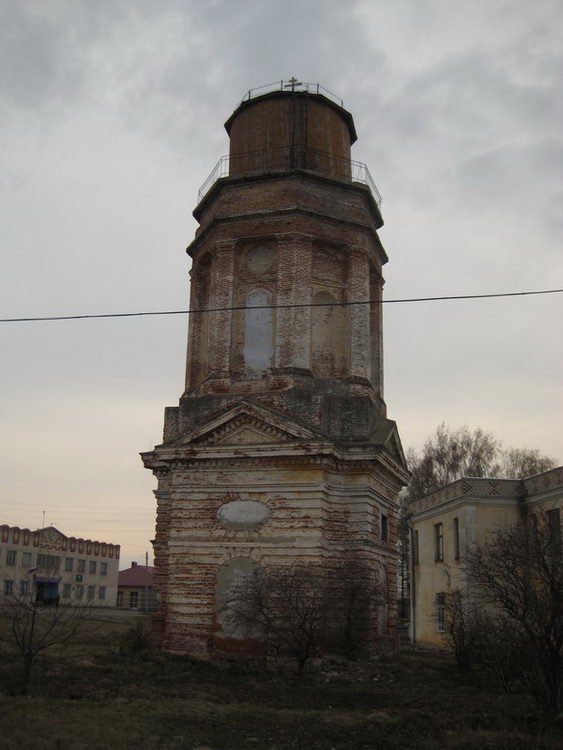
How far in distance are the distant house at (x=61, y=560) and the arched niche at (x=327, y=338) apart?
114 feet

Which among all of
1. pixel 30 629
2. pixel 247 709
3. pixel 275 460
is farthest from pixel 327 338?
pixel 247 709

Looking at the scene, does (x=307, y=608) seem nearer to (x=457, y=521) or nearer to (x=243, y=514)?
(x=243, y=514)

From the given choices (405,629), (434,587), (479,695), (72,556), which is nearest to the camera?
(479,695)

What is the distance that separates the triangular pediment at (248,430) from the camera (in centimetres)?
2095

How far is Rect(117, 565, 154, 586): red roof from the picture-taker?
69.8 metres

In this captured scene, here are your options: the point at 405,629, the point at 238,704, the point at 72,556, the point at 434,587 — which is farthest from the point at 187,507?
the point at 72,556

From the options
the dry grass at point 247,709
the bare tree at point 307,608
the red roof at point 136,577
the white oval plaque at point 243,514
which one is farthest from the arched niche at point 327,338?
the red roof at point 136,577

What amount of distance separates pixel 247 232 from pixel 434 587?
17207 millimetres

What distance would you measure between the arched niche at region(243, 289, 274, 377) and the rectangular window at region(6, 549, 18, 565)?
38.5 m

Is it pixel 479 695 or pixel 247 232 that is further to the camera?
pixel 247 232

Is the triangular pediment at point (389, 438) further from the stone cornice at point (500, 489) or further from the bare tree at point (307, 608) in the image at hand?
the stone cornice at point (500, 489)

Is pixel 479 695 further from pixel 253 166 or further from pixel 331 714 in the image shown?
pixel 253 166

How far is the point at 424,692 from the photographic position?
1631cm

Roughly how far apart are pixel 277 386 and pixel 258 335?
1890 millimetres
